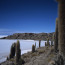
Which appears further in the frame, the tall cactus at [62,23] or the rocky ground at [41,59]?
the rocky ground at [41,59]

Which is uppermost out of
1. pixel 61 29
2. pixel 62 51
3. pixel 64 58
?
pixel 61 29

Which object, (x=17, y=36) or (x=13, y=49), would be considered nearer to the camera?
(x=13, y=49)

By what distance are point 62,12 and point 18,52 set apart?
332 inches

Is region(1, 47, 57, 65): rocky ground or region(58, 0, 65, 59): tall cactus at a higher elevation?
region(58, 0, 65, 59): tall cactus

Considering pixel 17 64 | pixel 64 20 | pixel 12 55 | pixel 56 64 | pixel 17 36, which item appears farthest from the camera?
pixel 17 36

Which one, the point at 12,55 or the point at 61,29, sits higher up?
Result: the point at 61,29

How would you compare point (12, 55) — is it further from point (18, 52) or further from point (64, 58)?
point (64, 58)

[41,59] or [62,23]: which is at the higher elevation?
[62,23]

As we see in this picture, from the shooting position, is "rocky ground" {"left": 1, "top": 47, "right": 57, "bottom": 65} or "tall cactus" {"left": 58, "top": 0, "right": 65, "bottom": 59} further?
"rocky ground" {"left": 1, "top": 47, "right": 57, "bottom": 65}

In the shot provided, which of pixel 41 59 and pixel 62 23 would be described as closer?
pixel 62 23

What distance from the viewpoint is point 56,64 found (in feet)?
16.7

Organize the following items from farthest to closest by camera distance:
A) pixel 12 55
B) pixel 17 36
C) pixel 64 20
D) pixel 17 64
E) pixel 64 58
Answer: pixel 17 36, pixel 12 55, pixel 17 64, pixel 64 58, pixel 64 20

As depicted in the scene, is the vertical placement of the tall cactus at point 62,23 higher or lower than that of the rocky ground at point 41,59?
higher

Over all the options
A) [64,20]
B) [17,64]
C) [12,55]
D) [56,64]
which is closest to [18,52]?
[17,64]
